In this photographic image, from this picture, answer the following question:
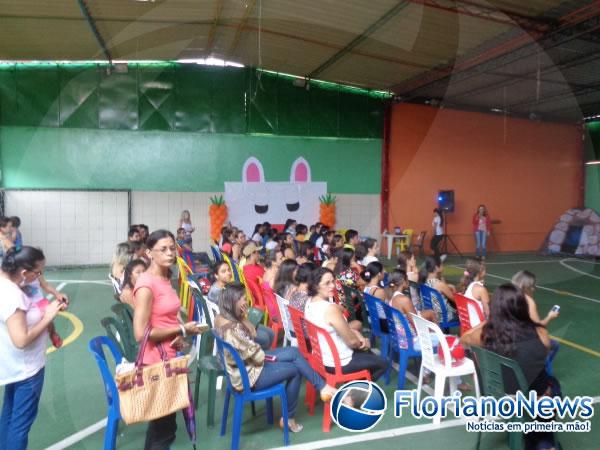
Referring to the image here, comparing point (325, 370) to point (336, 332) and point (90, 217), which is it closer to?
point (336, 332)

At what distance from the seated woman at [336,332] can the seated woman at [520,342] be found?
3.05 ft

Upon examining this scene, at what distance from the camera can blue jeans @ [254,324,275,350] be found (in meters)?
4.17

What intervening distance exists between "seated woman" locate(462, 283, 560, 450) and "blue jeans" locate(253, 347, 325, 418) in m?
1.25

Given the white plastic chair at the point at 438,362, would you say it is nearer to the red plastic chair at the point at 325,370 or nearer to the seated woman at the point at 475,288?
the red plastic chair at the point at 325,370

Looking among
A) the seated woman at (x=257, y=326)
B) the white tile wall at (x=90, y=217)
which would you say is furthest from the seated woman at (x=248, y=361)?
the white tile wall at (x=90, y=217)

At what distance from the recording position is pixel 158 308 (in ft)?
8.40

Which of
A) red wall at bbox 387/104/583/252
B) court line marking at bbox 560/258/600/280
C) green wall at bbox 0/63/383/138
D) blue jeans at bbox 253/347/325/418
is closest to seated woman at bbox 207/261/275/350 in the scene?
blue jeans at bbox 253/347/325/418

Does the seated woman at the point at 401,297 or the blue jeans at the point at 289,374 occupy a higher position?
the seated woman at the point at 401,297

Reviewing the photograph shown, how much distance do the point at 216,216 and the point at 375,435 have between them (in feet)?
27.8

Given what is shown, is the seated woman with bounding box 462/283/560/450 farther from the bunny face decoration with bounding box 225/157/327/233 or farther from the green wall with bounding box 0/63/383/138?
the green wall with bounding box 0/63/383/138

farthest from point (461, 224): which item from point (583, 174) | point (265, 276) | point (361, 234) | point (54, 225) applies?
point (54, 225)

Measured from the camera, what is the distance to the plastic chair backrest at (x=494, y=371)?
2.61 metres

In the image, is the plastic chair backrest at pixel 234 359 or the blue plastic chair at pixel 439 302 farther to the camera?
the blue plastic chair at pixel 439 302

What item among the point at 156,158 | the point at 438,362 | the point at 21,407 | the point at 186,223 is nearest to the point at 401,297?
the point at 438,362
